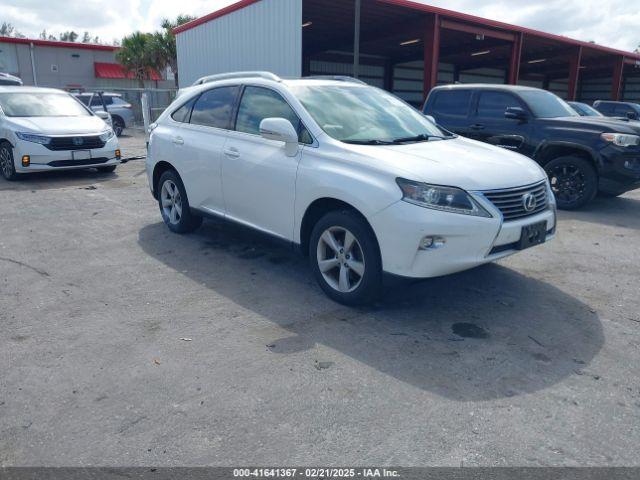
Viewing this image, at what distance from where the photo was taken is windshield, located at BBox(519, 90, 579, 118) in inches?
332

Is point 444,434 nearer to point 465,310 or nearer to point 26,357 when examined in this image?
point 465,310

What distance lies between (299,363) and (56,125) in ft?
28.2

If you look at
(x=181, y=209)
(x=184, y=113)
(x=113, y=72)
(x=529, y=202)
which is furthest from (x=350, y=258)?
(x=113, y=72)

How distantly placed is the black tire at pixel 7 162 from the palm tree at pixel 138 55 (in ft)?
102

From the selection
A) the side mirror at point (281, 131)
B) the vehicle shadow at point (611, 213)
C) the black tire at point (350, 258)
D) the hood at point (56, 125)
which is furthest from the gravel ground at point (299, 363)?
the hood at point (56, 125)

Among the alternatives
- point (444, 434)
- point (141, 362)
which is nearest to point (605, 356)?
point (444, 434)

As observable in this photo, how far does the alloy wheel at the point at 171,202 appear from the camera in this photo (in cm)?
612

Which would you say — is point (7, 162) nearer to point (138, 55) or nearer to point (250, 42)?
point (250, 42)

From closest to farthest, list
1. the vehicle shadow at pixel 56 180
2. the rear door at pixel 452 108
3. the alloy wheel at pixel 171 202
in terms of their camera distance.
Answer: the alloy wheel at pixel 171 202, the rear door at pixel 452 108, the vehicle shadow at pixel 56 180

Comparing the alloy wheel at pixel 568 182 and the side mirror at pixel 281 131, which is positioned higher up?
the side mirror at pixel 281 131

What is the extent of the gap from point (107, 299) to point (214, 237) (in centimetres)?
200

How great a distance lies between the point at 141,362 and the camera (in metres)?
3.34

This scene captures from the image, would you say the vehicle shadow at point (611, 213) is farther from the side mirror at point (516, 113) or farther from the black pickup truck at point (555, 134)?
the side mirror at point (516, 113)

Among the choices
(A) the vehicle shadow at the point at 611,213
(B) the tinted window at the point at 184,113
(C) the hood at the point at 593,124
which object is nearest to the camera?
(B) the tinted window at the point at 184,113
